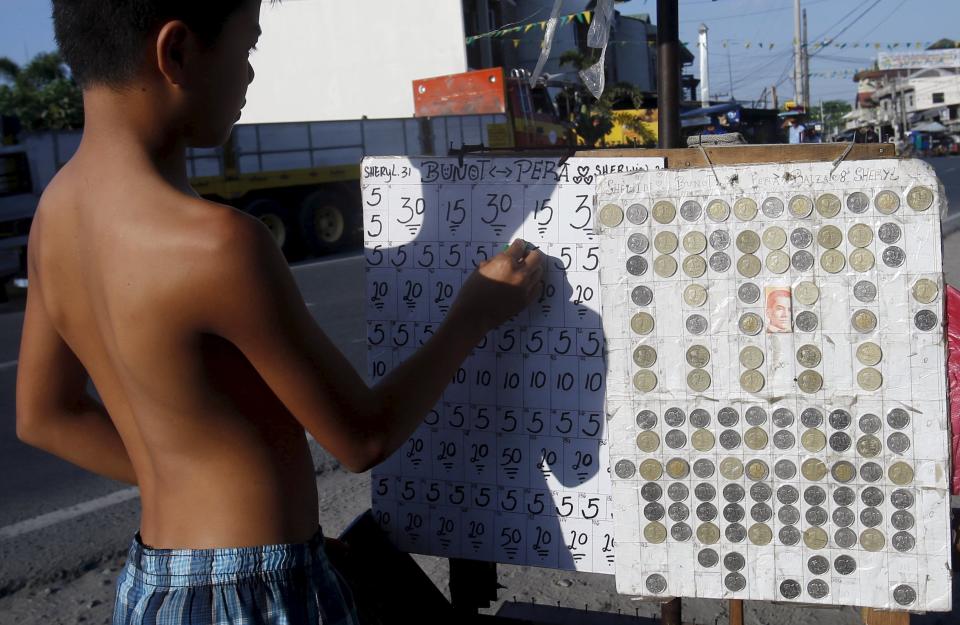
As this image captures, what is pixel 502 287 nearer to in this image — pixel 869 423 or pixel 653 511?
pixel 653 511

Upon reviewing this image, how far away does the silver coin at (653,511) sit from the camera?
1.87 meters

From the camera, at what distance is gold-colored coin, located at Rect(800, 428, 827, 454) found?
179 centimetres

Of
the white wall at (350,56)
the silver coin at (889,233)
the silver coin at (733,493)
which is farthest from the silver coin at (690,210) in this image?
the white wall at (350,56)

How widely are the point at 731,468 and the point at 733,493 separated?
0.17ft

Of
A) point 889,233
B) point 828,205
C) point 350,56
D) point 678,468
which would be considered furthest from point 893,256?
point 350,56

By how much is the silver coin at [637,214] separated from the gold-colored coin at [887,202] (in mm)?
414

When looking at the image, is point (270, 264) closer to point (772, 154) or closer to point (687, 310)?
point (687, 310)

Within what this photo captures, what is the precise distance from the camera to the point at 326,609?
1.43 m

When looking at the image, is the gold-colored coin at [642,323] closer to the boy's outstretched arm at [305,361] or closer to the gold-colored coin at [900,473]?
the boy's outstretched arm at [305,361]

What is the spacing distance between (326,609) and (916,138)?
55235mm

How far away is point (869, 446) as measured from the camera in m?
1.77

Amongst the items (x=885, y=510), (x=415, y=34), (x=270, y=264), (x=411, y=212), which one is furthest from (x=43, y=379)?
(x=415, y=34)

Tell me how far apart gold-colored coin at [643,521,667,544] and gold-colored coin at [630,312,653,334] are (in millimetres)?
389

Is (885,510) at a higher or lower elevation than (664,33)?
lower
